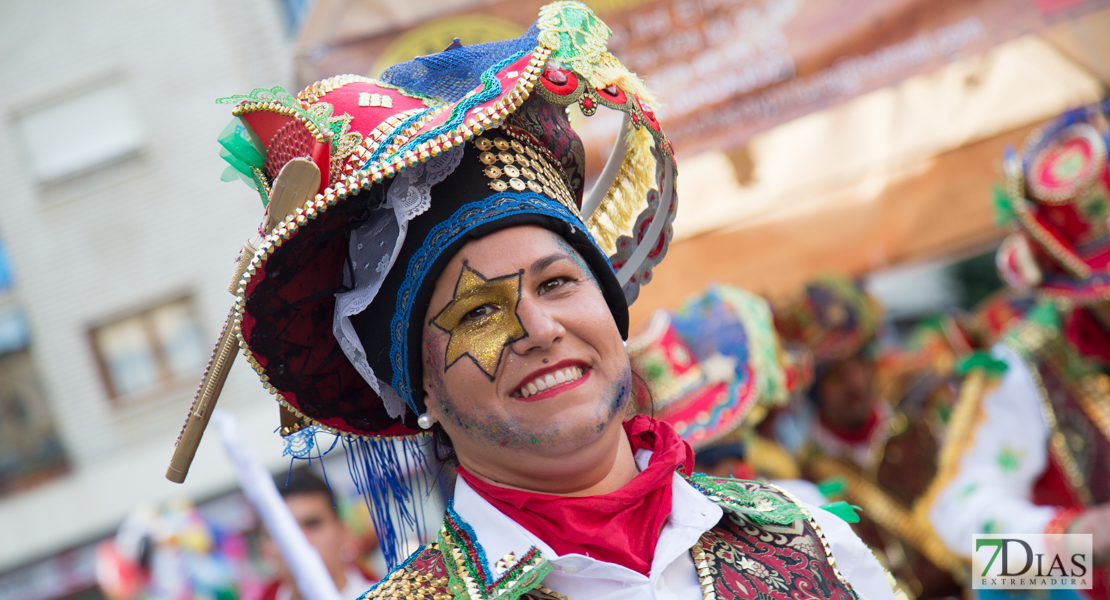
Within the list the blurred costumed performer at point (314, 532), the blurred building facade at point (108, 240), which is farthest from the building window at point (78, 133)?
the blurred costumed performer at point (314, 532)

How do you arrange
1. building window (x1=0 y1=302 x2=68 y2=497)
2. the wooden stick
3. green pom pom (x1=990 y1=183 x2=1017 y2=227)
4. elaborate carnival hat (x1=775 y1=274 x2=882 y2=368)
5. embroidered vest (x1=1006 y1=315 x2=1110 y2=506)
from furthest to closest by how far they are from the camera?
1. building window (x1=0 y1=302 x2=68 y2=497)
2. elaborate carnival hat (x1=775 y1=274 x2=882 y2=368)
3. green pom pom (x1=990 y1=183 x2=1017 y2=227)
4. embroidered vest (x1=1006 y1=315 x2=1110 y2=506)
5. the wooden stick

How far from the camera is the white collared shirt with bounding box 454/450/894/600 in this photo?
5.00ft

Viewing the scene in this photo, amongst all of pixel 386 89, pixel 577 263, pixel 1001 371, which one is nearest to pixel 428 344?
pixel 577 263

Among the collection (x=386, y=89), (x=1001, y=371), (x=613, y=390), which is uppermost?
(x=386, y=89)

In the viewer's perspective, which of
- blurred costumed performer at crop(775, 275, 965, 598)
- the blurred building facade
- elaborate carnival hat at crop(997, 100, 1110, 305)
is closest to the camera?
elaborate carnival hat at crop(997, 100, 1110, 305)

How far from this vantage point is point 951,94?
4438 mm

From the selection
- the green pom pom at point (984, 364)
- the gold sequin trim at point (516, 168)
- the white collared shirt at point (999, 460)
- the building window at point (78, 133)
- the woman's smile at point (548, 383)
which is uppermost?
the building window at point (78, 133)

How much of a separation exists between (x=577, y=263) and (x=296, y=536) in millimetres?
1190

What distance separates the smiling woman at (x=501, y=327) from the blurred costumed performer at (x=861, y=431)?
12.5ft

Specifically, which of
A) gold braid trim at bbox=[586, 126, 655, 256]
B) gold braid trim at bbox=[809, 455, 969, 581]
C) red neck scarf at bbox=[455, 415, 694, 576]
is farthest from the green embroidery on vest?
gold braid trim at bbox=[809, 455, 969, 581]

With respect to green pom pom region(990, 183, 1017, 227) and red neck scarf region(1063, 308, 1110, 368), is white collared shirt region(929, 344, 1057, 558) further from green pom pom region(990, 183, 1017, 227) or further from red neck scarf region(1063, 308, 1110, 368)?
green pom pom region(990, 183, 1017, 227)

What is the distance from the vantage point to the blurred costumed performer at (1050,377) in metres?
3.65

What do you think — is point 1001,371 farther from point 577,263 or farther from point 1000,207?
point 577,263

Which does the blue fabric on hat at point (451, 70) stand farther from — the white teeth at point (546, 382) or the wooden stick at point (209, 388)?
the white teeth at point (546, 382)
